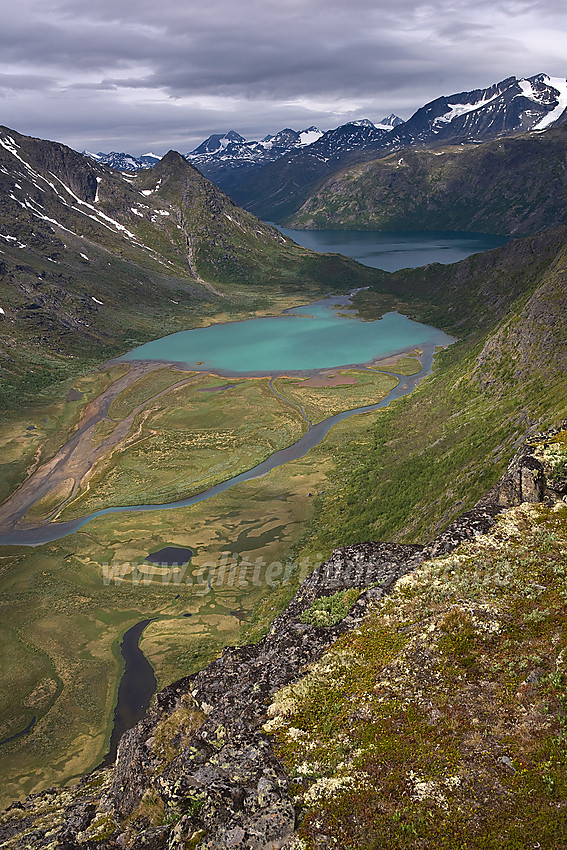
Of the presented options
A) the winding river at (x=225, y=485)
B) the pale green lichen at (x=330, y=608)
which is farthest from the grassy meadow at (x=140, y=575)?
the pale green lichen at (x=330, y=608)

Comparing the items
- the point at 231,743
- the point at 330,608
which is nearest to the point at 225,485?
the point at 330,608

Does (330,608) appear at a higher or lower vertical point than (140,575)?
higher

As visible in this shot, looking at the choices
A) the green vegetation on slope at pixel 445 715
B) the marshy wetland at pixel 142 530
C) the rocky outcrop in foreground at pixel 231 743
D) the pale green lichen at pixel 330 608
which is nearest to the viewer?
the green vegetation on slope at pixel 445 715

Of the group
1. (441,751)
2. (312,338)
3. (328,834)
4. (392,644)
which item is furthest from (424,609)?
(312,338)

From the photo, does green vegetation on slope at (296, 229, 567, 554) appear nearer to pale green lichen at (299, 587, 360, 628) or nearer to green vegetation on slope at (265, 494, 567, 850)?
pale green lichen at (299, 587, 360, 628)

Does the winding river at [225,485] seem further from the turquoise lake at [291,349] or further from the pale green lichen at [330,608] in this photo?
the pale green lichen at [330,608]

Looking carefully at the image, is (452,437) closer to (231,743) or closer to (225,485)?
(225,485)
